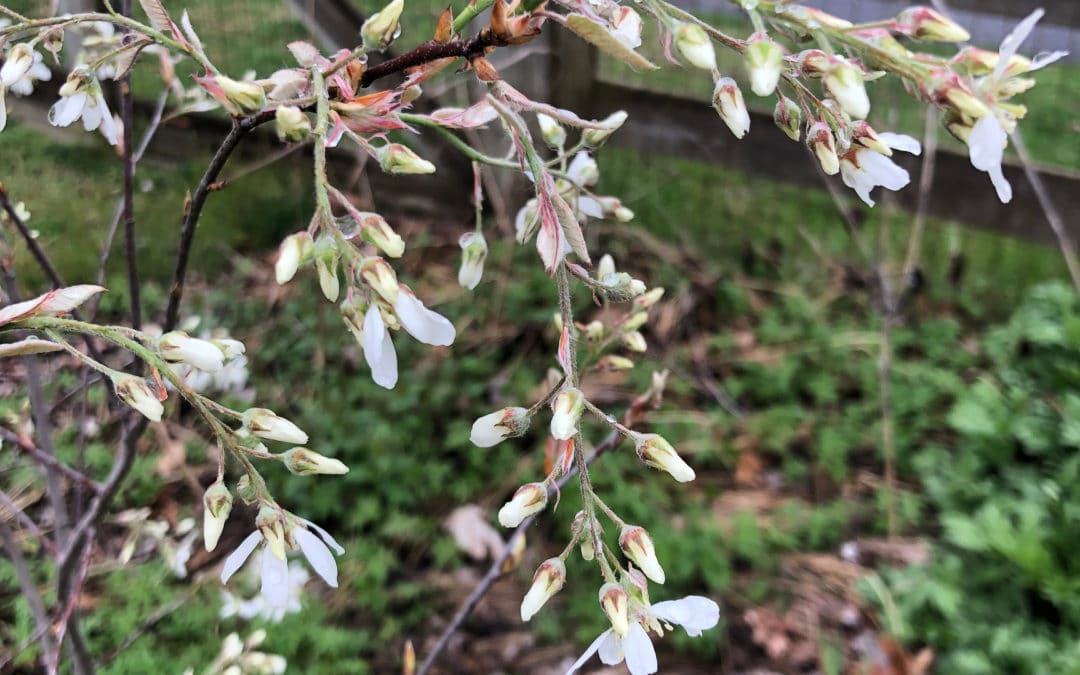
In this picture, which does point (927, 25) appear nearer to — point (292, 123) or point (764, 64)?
point (764, 64)

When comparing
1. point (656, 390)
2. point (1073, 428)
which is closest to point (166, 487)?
point (656, 390)

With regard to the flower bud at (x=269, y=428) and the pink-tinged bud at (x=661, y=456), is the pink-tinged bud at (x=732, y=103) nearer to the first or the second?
the pink-tinged bud at (x=661, y=456)

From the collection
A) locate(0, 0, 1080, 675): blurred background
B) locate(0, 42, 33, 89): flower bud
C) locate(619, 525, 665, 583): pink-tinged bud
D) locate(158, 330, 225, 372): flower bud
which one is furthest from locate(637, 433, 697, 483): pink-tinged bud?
locate(0, 0, 1080, 675): blurred background

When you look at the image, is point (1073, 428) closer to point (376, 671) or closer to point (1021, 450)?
point (1021, 450)

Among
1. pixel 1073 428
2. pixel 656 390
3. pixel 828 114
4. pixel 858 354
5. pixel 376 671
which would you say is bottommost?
pixel 376 671

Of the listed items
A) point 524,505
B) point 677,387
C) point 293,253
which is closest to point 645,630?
point 524,505

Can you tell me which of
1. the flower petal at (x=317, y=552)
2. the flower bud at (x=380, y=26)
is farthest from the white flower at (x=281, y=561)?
the flower bud at (x=380, y=26)
